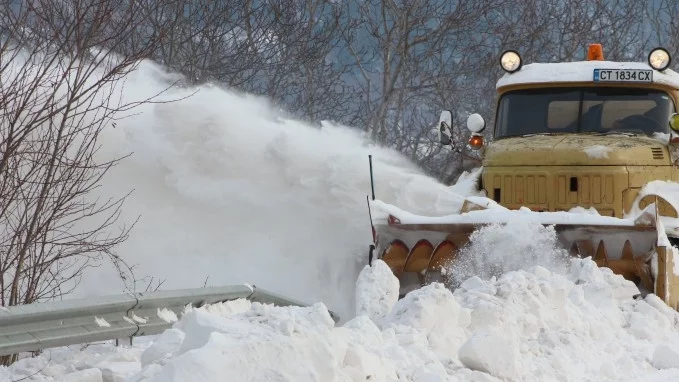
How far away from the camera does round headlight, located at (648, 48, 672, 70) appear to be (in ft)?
33.8

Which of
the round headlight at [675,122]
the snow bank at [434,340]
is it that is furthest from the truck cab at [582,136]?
the snow bank at [434,340]

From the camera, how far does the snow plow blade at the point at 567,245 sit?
880 cm

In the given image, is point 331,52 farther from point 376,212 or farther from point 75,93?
point 75,93

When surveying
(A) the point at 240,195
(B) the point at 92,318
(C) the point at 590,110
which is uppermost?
(C) the point at 590,110

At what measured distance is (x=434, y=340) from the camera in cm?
558

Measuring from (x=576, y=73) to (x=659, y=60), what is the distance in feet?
2.45

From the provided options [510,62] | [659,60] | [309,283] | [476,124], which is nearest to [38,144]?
[309,283]

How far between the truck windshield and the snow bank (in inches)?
87.5

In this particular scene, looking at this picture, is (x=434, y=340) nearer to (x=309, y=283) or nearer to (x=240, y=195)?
(x=309, y=283)

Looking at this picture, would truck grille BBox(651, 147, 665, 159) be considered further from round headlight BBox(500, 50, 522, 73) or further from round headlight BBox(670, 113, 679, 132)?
round headlight BBox(500, 50, 522, 73)

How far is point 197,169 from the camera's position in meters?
11.6

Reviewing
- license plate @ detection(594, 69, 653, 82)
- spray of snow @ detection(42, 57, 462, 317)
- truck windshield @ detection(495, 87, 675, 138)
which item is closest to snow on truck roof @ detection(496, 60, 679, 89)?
license plate @ detection(594, 69, 653, 82)

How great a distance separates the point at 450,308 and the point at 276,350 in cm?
195

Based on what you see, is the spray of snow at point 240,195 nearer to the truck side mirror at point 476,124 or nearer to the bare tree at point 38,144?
the truck side mirror at point 476,124
